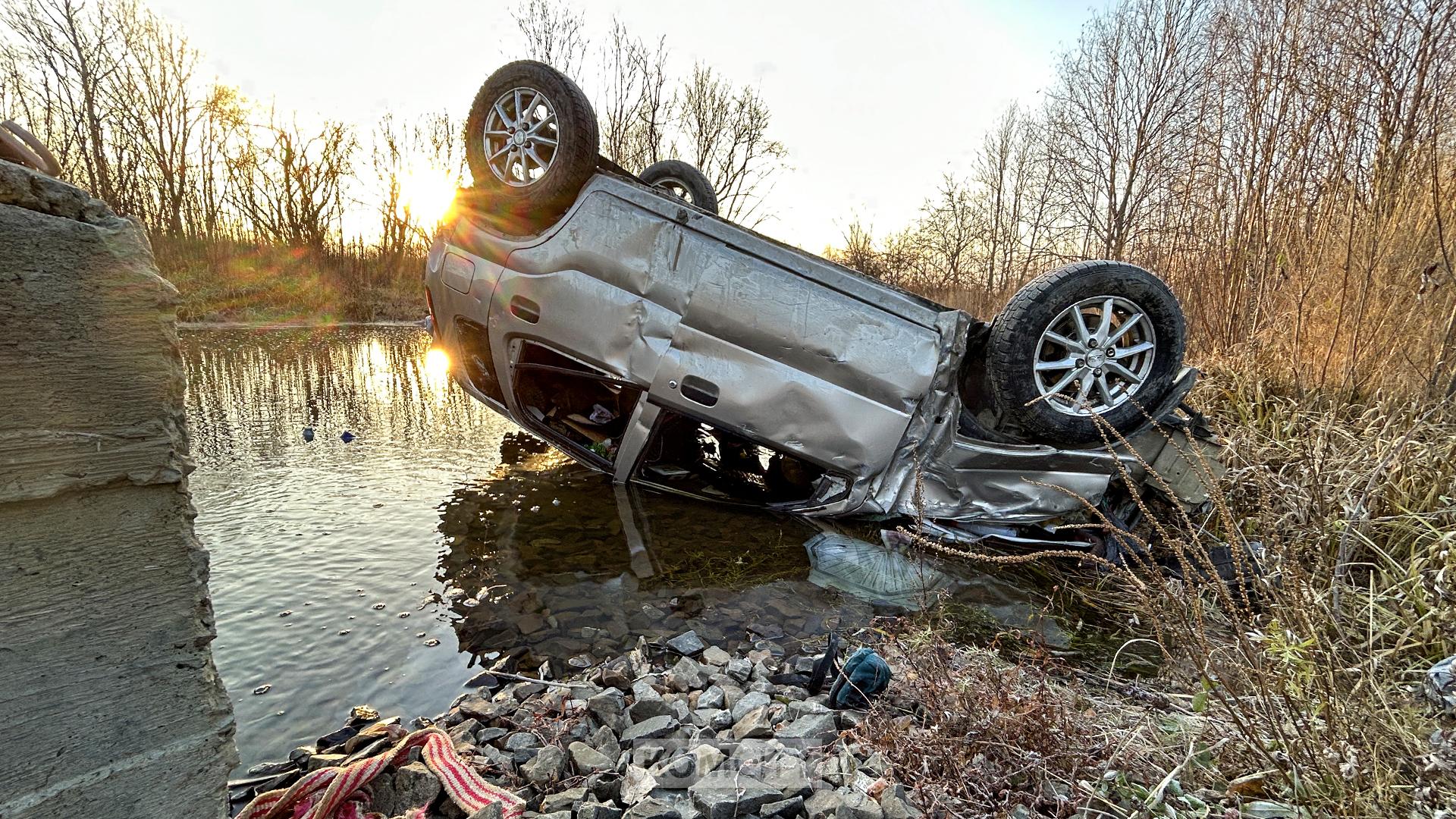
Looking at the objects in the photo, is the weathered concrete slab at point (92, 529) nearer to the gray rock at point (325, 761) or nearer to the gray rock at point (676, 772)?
the gray rock at point (325, 761)

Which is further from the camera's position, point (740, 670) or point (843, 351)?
point (843, 351)

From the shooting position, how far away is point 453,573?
3631 millimetres

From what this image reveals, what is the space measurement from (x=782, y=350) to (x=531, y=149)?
2.17m

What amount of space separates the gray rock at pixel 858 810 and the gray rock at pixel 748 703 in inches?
27.8

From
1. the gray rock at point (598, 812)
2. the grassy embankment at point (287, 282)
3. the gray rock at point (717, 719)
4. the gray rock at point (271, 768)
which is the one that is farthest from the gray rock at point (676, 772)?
the grassy embankment at point (287, 282)

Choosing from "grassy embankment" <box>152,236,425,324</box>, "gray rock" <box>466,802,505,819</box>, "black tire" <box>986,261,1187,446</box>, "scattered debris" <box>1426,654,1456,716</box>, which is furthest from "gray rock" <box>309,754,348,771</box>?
"grassy embankment" <box>152,236,425,324</box>

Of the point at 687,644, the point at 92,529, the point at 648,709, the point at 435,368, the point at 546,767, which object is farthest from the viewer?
the point at 435,368

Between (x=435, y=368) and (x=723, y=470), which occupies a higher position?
(x=723, y=470)

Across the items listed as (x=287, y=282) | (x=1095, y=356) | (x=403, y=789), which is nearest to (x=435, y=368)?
(x=1095, y=356)

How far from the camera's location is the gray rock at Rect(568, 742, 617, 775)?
80.2 inches

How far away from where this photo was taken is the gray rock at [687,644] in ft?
9.86

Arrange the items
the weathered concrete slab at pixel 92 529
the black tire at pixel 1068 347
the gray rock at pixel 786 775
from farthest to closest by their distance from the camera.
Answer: the black tire at pixel 1068 347, the gray rock at pixel 786 775, the weathered concrete slab at pixel 92 529

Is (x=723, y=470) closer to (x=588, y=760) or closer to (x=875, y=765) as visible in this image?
(x=588, y=760)

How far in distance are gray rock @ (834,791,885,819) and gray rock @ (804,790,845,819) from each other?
1 centimetres
